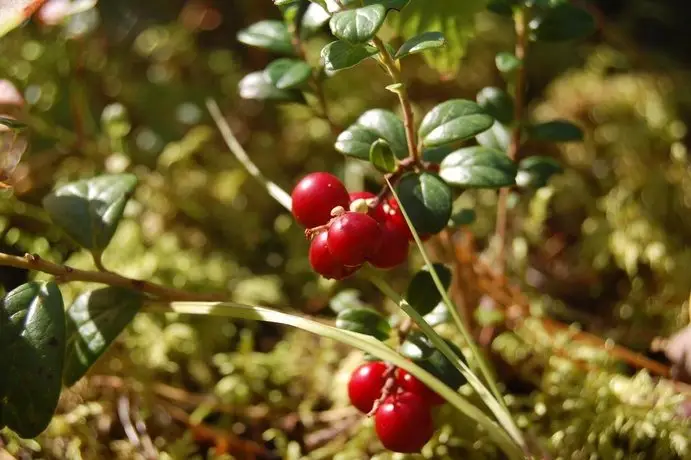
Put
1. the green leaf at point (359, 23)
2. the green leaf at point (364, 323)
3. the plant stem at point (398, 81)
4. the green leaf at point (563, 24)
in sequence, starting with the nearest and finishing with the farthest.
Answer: the green leaf at point (359, 23) → the plant stem at point (398, 81) → the green leaf at point (364, 323) → the green leaf at point (563, 24)

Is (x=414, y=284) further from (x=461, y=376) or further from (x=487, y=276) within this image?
(x=487, y=276)

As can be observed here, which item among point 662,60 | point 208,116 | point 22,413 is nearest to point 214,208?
point 208,116

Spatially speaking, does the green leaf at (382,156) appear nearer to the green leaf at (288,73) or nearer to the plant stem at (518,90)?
the green leaf at (288,73)

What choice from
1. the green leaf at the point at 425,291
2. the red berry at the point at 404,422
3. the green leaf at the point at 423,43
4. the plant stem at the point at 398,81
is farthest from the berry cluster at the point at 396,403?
the green leaf at the point at 423,43

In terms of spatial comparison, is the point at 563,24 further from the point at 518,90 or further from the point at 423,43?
the point at 423,43

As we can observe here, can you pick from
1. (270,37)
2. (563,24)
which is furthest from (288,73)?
(563,24)

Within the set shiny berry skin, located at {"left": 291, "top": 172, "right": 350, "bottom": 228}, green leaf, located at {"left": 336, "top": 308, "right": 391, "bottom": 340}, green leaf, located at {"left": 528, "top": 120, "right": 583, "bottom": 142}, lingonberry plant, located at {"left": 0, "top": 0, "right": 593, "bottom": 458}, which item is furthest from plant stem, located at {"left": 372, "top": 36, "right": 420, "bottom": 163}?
green leaf, located at {"left": 528, "top": 120, "right": 583, "bottom": 142}

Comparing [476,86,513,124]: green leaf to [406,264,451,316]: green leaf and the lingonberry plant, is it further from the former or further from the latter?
[406,264,451,316]: green leaf
